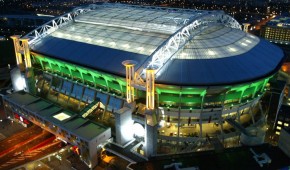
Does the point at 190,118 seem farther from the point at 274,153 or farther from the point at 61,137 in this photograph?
the point at 61,137

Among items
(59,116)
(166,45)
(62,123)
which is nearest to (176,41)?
(166,45)


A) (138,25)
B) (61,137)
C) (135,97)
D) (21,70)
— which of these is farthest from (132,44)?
(21,70)

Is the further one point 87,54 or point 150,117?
point 87,54

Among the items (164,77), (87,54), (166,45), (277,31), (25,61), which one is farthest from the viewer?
(277,31)

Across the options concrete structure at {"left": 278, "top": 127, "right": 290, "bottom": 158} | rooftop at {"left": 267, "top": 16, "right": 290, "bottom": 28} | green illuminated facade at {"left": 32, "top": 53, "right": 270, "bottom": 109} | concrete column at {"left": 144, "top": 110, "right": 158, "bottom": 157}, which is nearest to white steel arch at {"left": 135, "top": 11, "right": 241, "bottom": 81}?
green illuminated facade at {"left": 32, "top": 53, "right": 270, "bottom": 109}

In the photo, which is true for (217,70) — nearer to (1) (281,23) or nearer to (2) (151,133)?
(2) (151,133)

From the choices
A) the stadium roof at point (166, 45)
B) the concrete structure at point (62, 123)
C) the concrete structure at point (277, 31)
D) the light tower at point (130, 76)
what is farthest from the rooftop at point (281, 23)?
the concrete structure at point (62, 123)
